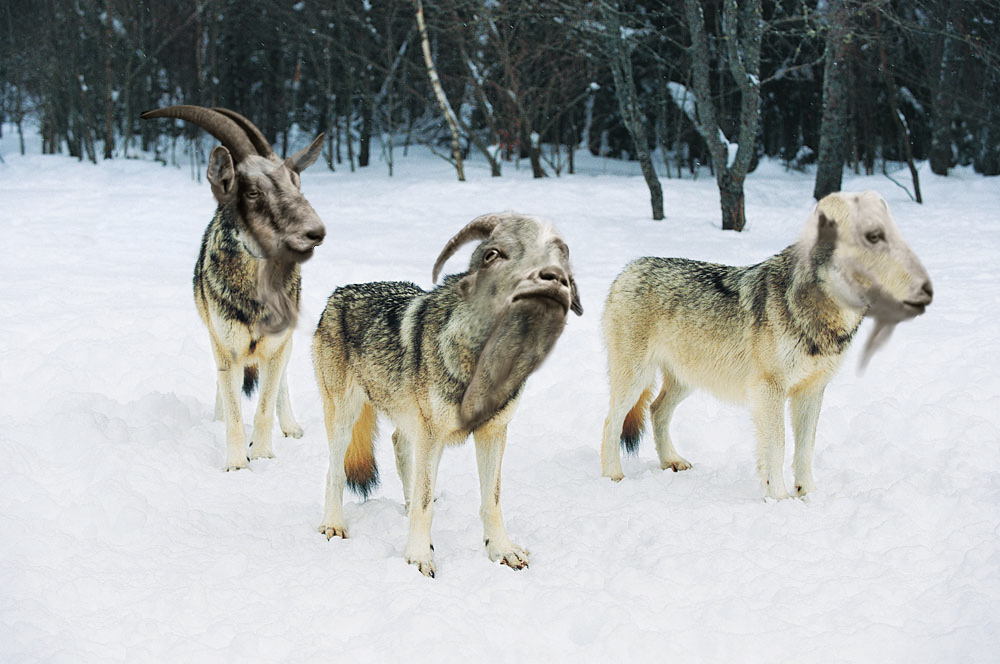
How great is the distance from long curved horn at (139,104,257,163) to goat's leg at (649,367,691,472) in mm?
3234

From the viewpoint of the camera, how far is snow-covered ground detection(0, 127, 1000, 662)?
368 centimetres

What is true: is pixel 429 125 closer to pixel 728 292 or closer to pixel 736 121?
pixel 736 121

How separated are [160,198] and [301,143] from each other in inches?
552

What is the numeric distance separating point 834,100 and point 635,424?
1217cm

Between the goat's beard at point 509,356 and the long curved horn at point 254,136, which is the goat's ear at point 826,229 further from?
the long curved horn at point 254,136

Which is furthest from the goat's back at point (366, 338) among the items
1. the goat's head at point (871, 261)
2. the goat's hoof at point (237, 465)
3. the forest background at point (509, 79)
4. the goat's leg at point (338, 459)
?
the forest background at point (509, 79)

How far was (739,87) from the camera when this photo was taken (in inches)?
553

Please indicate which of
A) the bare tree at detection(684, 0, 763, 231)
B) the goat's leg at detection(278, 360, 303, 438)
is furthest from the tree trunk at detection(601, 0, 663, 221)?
the goat's leg at detection(278, 360, 303, 438)

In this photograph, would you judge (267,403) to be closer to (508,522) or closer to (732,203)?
(508,522)

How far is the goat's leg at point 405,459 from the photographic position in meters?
5.04

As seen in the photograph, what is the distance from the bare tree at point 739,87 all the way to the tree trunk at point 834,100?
1.33 metres

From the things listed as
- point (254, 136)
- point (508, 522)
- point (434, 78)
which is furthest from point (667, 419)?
point (434, 78)

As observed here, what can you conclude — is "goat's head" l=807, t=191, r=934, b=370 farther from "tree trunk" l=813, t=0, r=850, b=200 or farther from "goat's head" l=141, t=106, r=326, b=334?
"tree trunk" l=813, t=0, r=850, b=200

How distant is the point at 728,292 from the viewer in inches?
223
